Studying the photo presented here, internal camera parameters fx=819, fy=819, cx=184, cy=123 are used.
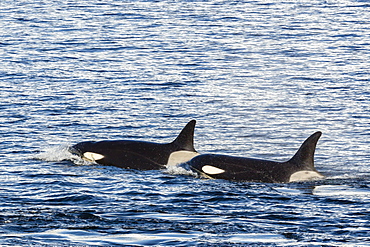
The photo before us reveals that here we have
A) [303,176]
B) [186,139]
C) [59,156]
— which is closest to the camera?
[303,176]

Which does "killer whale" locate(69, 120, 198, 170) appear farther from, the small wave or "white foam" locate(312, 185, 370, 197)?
"white foam" locate(312, 185, 370, 197)

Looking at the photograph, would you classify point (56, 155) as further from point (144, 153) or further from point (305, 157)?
point (305, 157)

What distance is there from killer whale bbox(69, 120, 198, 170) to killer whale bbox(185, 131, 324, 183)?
1.08 metres

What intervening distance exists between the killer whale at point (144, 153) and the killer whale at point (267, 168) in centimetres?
108

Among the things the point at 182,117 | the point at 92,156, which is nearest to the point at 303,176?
the point at 92,156

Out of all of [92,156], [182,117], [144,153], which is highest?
[144,153]

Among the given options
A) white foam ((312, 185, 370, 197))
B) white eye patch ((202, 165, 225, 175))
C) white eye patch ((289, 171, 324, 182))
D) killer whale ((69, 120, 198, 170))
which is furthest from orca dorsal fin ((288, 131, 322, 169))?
killer whale ((69, 120, 198, 170))

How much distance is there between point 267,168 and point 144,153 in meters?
2.69

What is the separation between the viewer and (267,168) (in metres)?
14.7

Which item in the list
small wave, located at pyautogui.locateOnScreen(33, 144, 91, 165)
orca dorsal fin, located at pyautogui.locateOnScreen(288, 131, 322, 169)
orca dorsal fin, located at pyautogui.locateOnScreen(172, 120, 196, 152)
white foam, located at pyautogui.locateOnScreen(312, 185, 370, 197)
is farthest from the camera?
small wave, located at pyautogui.locateOnScreen(33, 144, 91, 165)

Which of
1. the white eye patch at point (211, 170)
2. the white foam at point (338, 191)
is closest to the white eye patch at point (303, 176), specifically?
the white foam at point (338, 191)

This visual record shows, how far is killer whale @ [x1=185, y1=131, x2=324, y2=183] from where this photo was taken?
14.5 m

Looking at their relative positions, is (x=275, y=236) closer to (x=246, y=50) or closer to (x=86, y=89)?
(x=86, y=89)

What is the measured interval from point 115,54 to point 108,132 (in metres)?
14.5
